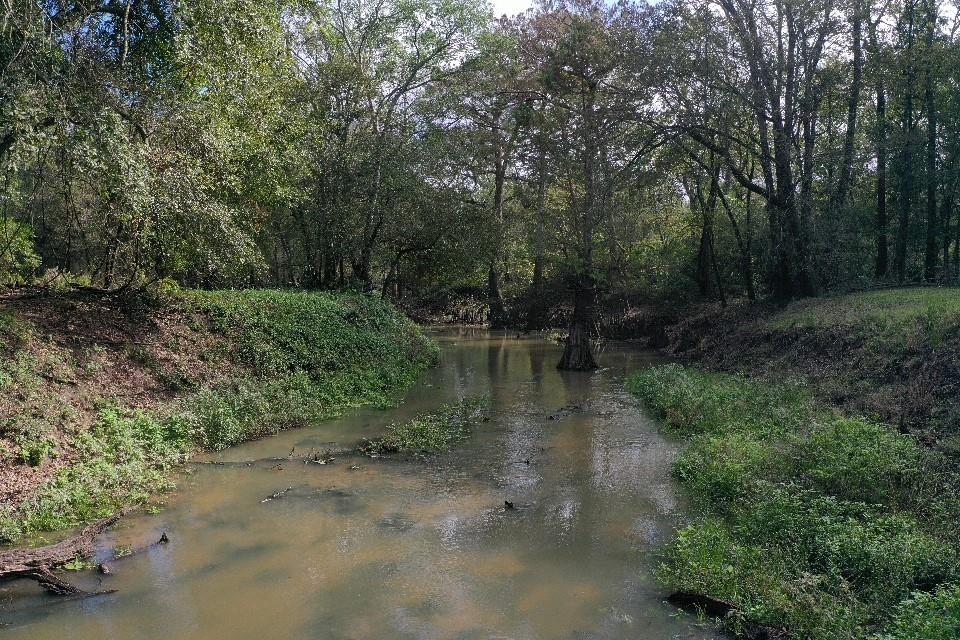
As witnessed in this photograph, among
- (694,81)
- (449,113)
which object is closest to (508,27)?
(449,113)

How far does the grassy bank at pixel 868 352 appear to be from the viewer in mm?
10234

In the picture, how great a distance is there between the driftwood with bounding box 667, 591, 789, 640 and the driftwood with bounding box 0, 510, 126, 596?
568 centimetres

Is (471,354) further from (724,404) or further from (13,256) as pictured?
(13,256)

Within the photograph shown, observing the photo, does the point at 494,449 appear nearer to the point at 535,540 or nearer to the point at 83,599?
the point at 535,540

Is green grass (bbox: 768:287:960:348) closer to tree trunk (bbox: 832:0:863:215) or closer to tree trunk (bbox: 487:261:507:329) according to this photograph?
tree trunk (bbox: 832:0:863:215)

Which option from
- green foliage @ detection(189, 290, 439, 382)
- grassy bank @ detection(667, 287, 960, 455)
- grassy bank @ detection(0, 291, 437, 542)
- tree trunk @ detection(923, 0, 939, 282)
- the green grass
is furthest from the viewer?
tree trunk @ detection(923, 0, 939, 282)

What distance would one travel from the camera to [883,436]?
8547mm

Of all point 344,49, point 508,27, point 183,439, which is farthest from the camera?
point 508,27

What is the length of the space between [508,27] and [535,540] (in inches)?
1114

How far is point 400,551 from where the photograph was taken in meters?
7.61

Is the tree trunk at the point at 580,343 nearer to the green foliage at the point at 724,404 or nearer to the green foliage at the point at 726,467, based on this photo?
the green foliage at the point at 724,404

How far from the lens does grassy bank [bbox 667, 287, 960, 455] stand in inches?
403

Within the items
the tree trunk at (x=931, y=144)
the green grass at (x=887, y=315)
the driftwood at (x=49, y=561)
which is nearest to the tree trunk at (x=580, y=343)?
the green grass at (x=887, y=315)

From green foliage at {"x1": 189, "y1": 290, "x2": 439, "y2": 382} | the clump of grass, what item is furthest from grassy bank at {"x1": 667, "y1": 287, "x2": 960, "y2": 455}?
green foliage at {"x1": 189, "y1": 290, "x2": 439, "y2": 382}
